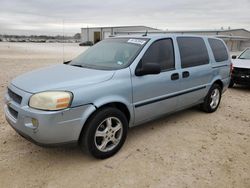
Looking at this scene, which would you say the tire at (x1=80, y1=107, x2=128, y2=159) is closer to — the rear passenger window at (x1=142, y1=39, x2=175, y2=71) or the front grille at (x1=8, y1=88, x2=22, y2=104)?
the front grille at (x1=8, y1=88, x2=22, y2=104)

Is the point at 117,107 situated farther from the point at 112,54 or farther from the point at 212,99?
the point at 212,99

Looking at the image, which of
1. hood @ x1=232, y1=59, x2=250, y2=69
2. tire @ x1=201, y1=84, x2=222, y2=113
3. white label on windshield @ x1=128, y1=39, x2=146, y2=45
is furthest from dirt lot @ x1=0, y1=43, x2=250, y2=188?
hood @ x1=232, y1=59, x2=250, y2=69

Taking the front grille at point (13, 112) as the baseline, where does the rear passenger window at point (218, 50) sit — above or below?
above

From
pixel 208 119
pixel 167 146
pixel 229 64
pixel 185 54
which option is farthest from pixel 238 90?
pixel 167 146

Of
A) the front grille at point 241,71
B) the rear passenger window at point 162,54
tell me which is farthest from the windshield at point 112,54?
the front grille at point 241,71

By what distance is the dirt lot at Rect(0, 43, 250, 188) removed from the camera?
2.81 m

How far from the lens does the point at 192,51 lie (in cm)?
452

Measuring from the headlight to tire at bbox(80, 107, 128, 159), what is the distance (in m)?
0.43

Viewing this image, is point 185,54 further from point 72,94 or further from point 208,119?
point 72,94

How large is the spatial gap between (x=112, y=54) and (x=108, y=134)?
4.41 feet

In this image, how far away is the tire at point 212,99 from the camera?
16.9 ft

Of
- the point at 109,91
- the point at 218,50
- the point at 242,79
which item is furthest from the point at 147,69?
the point at 242,79

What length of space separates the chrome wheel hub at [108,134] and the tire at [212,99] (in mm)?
2601

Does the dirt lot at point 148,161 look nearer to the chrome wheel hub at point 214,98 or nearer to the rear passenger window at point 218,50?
the chrome wheel hub at point 214,98
